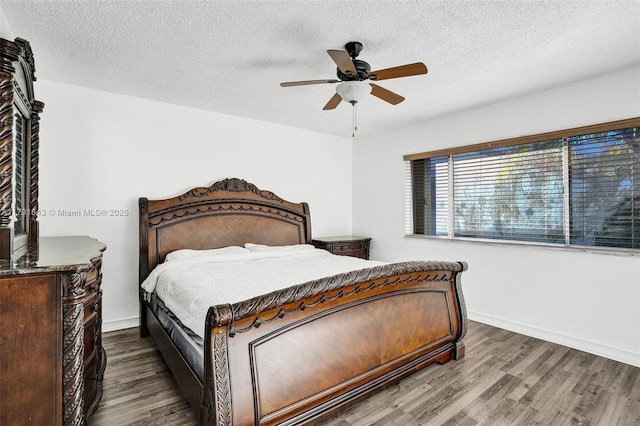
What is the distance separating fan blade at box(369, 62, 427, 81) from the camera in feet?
6.66

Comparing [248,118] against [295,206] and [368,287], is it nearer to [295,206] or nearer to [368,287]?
[295,206]

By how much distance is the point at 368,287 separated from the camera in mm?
2104

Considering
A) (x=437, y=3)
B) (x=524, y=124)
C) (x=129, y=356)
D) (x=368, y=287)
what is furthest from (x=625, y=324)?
(x=129, y=356)

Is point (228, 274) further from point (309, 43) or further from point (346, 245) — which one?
point (346, 245)

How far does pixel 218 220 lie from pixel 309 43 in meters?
2.34

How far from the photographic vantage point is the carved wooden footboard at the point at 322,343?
1494 mm

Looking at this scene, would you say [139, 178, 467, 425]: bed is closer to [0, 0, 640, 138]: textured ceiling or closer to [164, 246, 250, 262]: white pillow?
[164, 246, 250, 262]: white pillow

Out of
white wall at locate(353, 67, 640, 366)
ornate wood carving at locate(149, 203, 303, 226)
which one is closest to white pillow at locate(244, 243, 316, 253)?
ornate wood carving at locate(149, 203, 303, 226)

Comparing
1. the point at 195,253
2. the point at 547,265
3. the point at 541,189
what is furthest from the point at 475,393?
the point at 195,253

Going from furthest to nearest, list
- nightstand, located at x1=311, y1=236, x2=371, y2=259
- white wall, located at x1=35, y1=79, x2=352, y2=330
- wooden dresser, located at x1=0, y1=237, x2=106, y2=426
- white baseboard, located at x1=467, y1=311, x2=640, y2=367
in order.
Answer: nightstand, located at x1=311, y1=236, x2=371, y2=259
white wall, located at x1=35, y1=79, x2=352, y2=330
white baseboard, located at x1=467, y1=311, x2=640, y2=367
wooden dresser, located at x1=0, y1=237, x2=106, y2=426

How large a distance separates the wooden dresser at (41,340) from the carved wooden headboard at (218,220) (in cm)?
191

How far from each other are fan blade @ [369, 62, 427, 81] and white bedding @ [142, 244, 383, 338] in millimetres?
1551

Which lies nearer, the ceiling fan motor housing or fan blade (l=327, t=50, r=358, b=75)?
fan blade (l=327, t=50, r=358, b=75)

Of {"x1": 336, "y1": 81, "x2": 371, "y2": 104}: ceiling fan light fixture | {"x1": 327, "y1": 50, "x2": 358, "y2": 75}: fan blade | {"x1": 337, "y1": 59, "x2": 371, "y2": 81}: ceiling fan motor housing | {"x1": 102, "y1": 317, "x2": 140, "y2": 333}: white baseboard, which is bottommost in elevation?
{"x1": 102, "y1": 317, "x2": 140, "y2": 333}: white baseboard
